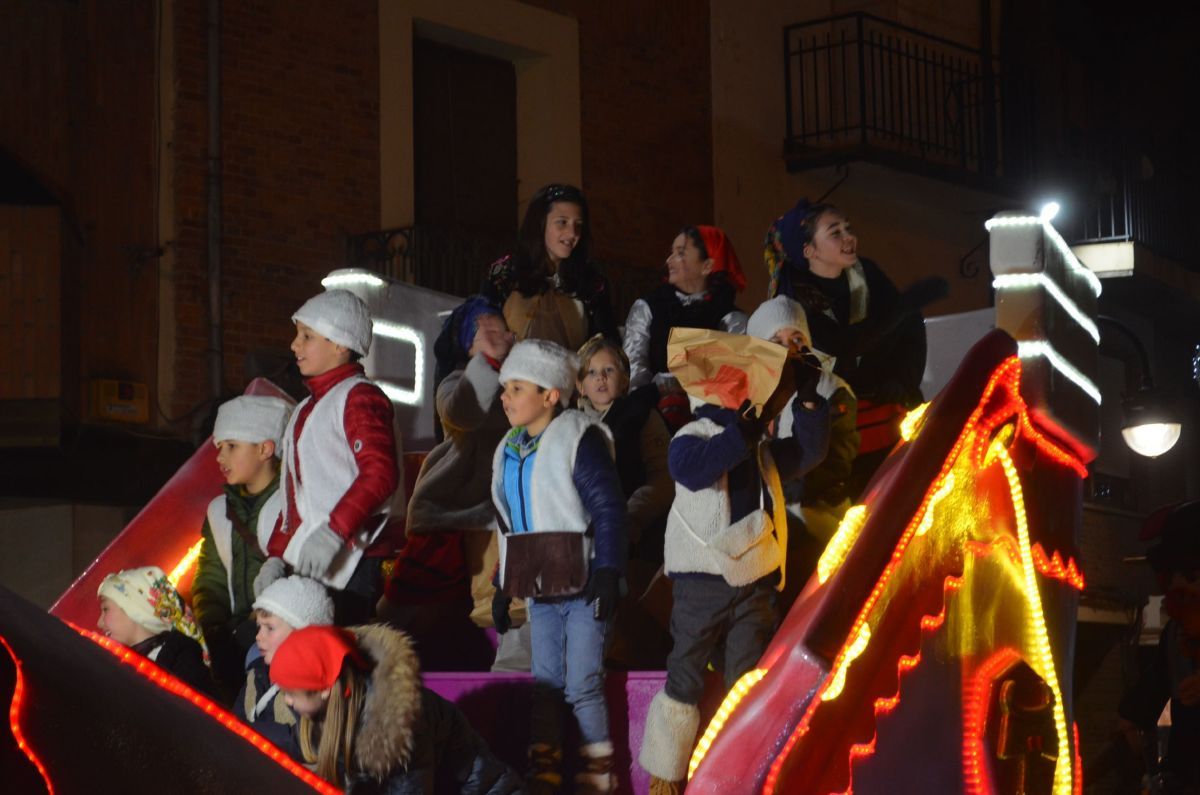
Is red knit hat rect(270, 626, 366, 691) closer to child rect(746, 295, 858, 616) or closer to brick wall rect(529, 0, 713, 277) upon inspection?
child rect(746, 295, 858, 616)

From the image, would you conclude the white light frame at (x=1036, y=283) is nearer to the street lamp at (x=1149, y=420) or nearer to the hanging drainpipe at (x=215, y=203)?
the street lamp at (x=1149, y=420)

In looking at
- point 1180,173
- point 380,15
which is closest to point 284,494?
point 380,15

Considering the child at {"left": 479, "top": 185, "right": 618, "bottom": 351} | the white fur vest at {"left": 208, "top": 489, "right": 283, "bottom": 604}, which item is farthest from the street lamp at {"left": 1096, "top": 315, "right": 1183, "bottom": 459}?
the white fur vest at {"left": 208, "top": 489, "right": 283, "bottom": 604}

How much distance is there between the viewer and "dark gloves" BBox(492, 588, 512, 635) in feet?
23.6

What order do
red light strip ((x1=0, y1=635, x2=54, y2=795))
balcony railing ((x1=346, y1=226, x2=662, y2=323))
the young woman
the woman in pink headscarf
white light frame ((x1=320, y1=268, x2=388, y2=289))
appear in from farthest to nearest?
balcony railing ((x1=346, y1=226, x2=662, y2=323)) < white light frame ((x1=320, y1=268, x2=388, y2=289)) < the woman in pink headscarf < the young woman < red light strip ((x1=0, y1=635, x2=54, y2=795))

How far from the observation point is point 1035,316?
23.7 ft

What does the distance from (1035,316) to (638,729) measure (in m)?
2.19

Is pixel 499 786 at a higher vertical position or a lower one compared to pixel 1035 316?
lower

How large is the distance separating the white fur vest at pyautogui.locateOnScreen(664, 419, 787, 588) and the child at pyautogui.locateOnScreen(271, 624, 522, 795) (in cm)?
101

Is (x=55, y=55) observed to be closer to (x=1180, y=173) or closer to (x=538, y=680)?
(x=538, y=680)

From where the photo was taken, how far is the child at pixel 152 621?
6.52 metres

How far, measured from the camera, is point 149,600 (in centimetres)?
662

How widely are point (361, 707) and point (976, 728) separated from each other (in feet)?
7.33

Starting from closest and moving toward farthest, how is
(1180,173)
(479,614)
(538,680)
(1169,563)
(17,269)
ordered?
(538,680) → (479,614) → (1169,563) → (17,269) → (1180,173)
